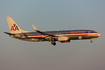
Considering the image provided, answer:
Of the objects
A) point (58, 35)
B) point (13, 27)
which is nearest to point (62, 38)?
point (58, 35)

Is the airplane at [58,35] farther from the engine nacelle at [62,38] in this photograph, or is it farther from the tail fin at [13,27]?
the tail fin at [13,27]

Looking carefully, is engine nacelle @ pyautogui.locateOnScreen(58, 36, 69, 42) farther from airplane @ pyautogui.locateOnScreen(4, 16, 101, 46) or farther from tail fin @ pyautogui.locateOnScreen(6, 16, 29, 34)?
tail fin @ pyautogui.locateOnScreen(6, 16, 29, 34)

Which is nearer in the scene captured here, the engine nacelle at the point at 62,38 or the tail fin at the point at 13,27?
the engine nacelle at the point at 62,38

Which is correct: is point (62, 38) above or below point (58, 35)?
below

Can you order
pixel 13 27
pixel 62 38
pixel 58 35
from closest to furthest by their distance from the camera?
pixel 62 38, pixel 58 35, pixel 13 27

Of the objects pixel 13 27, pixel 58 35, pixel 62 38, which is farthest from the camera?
pixel 13 27

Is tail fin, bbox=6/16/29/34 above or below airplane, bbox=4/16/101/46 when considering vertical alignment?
above

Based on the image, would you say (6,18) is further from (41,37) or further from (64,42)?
(64,42)

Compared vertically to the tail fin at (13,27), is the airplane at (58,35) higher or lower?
lower

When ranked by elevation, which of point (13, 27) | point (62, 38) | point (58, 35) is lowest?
point (62, 38)

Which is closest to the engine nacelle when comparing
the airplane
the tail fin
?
the airplane

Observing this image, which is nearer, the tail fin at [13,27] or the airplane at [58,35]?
the airplane at [58,35]

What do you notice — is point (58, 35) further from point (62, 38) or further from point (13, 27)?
point (13, 27)

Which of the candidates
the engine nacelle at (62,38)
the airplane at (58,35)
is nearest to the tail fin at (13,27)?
the airplane at (58,35)
